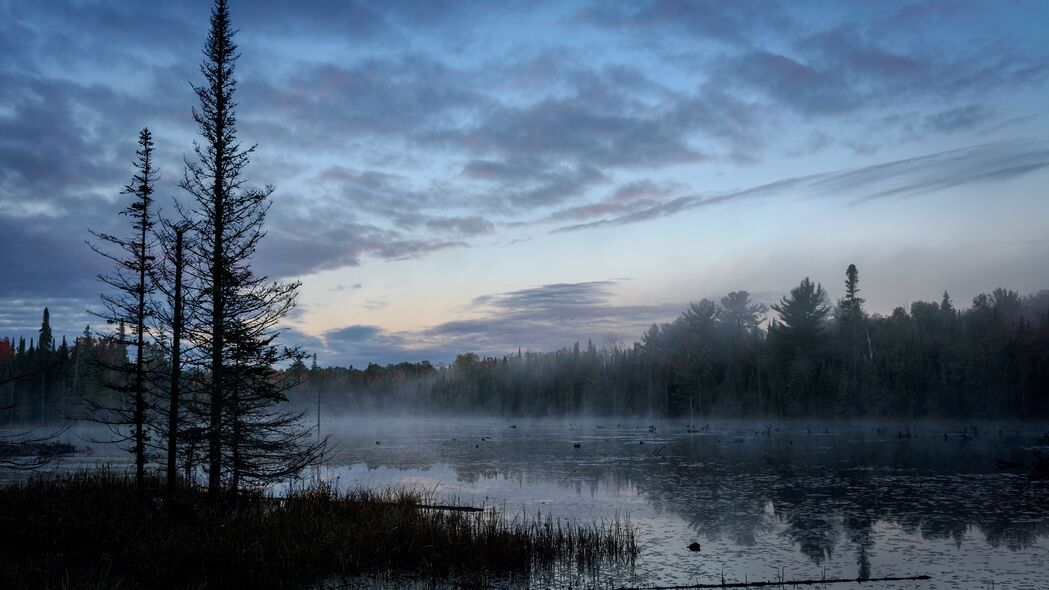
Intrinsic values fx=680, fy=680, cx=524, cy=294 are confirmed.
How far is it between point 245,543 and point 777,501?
906 inches

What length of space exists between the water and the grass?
2.05m

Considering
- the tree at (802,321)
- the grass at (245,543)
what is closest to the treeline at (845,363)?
the tree at (802,321)

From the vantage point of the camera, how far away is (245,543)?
17.3m

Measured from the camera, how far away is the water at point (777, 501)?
18.7 metres

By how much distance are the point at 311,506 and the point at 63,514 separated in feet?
22.0

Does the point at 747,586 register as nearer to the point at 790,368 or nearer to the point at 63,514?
the point at 63,514

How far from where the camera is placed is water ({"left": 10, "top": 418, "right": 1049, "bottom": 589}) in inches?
736

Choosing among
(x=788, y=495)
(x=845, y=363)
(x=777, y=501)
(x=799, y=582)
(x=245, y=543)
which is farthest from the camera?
(x=845, y=363)

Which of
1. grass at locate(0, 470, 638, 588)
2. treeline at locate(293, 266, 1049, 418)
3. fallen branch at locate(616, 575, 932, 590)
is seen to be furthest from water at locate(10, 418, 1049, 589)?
treeline at locate(293, 266, 1049, 418)

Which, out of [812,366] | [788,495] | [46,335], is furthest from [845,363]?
[46,335]

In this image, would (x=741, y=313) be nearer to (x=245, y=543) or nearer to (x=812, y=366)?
(x=812, y=366)

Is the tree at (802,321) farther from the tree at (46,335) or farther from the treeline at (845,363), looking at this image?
the tree at (46,335)

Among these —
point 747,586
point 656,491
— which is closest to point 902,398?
point 656,491

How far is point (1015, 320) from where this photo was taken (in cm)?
11588
